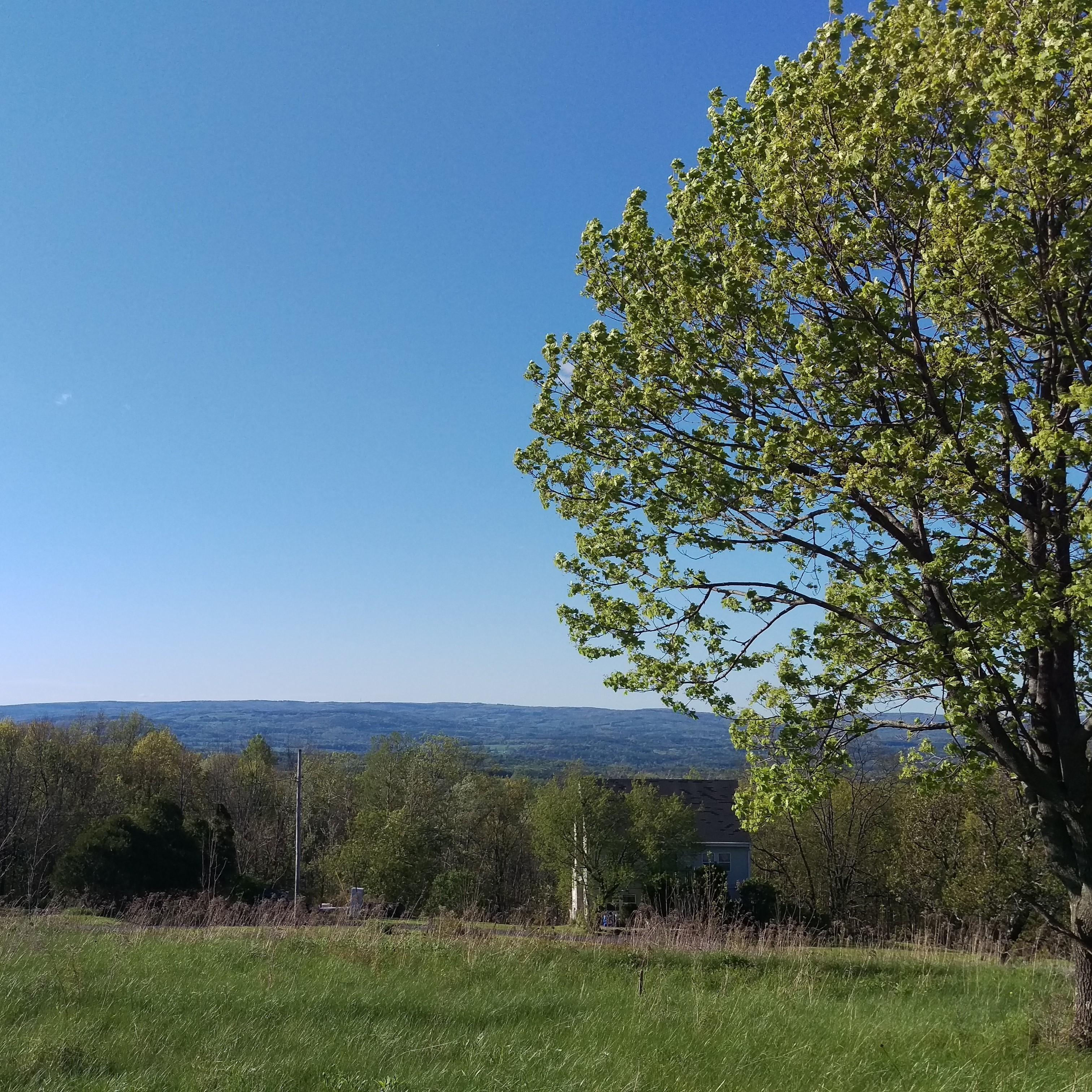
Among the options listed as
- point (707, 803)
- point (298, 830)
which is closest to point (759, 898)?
point (298, 830)

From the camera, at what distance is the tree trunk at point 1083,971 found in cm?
781

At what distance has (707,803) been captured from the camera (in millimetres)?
62875

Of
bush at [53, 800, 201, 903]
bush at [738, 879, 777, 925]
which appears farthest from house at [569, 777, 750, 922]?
bush at [53, 800, 201, 903]

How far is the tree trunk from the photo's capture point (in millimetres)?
7809

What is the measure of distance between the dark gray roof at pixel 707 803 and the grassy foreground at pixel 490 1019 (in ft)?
153

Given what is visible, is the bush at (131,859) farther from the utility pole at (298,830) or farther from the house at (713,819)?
the house at (713,819)

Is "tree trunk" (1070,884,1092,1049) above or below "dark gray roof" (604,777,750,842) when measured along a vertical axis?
above

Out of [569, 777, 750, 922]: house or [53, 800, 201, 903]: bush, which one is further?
[569, 777, 750, 922]: house

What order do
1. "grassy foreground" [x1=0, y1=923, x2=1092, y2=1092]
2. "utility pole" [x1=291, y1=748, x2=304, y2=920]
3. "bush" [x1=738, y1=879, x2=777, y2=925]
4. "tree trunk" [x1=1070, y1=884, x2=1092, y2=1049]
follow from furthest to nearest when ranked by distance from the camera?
1. "bush" [x1=738, y1=879, x2=777, y2=925]
2. "utility pole" [x1=291, y1=748, x2=304, y2=920]
3. "tree trunk" [x1=1070, y1=884, x2=1092, y2=1049]
4. "grassy foreground" [x1=0, y1=923, x2=1092, y2=1092]

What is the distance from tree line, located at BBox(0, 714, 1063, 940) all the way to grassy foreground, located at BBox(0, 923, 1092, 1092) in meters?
1.96

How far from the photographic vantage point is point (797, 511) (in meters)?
8.26

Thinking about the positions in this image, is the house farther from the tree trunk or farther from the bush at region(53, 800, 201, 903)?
the tree trunk

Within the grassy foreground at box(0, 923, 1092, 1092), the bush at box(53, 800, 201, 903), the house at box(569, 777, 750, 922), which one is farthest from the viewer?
the house at box(569, 777, 750, 922)

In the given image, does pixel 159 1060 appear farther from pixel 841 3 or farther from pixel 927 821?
pixel 927 821
